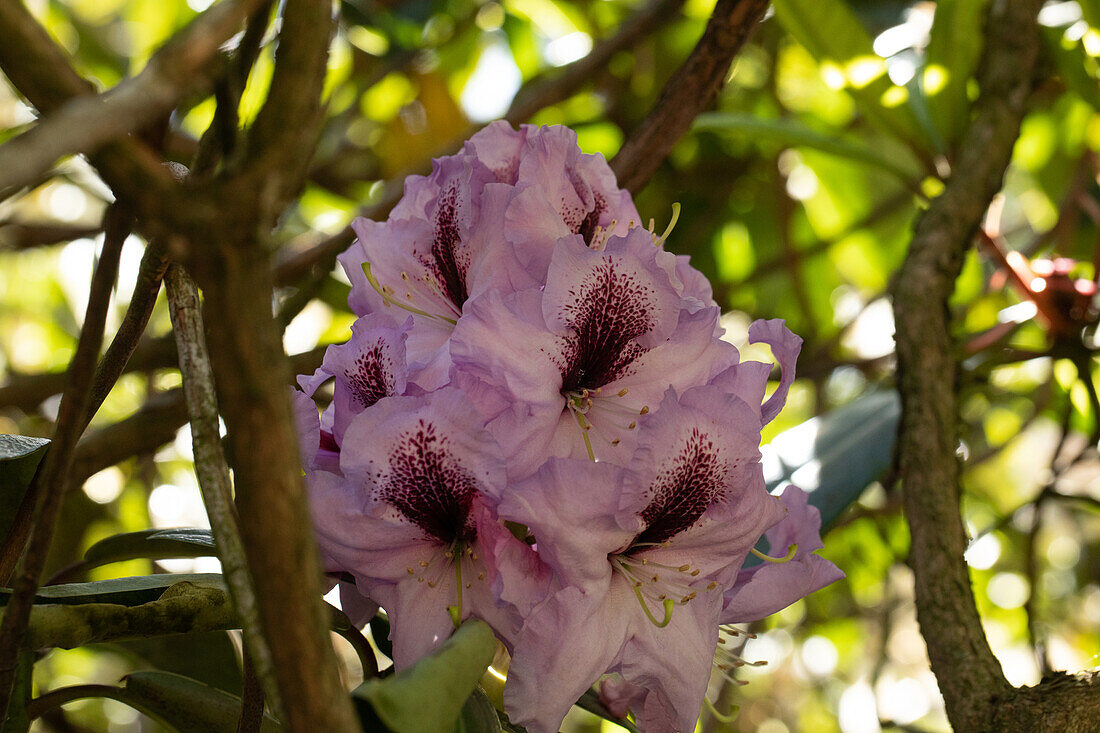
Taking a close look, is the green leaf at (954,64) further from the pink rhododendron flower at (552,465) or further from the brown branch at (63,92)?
the brown branch at (63,92)

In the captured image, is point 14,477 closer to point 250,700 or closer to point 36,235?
point 250,700

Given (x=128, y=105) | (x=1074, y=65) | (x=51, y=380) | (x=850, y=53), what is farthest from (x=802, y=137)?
(x=51, y=380)

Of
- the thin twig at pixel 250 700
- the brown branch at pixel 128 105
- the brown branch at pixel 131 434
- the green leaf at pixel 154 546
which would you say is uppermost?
the brown branch at pixel 131 434

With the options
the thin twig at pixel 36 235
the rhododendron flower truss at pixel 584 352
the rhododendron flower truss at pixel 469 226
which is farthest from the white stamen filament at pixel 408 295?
the thin twig at pixel 36 235

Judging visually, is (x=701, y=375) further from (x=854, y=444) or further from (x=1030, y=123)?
(x=1030, y=123)

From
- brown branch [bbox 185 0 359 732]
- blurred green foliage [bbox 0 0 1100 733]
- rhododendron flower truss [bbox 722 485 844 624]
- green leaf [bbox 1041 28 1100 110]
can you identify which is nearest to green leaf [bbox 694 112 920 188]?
blurred green foliage [bbox 0 0 1100 733]

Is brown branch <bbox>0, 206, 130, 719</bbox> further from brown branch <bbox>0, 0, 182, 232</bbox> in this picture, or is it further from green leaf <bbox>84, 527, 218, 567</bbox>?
green leaf <bbox>84, 527, 218, 567</bbox>
